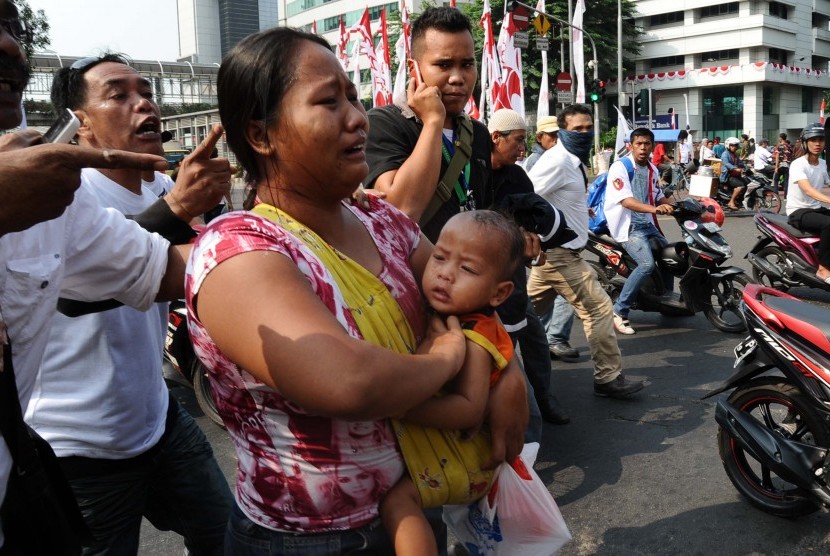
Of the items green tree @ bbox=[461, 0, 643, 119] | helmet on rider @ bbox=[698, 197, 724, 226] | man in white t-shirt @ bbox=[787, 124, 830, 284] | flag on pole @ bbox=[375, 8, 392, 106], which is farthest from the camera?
green tree @ bbox=[461, 0, 643, 119]

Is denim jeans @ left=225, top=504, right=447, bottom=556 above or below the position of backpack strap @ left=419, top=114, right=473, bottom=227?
below

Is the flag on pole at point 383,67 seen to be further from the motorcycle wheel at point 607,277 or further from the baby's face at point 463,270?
the baby's face at point 463,270

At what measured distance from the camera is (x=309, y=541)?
133cm

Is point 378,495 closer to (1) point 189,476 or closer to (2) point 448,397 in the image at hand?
(2) point 448,397

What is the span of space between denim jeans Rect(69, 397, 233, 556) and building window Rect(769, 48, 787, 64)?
53936 mm

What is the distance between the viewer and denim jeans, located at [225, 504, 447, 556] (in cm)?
133

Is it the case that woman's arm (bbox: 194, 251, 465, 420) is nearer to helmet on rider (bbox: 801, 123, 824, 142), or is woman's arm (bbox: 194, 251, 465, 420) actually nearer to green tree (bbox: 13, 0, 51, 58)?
green tree (bbox: 13, 0, 51, 58)

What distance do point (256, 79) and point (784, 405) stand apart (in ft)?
8.98

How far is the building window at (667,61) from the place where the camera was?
50.1m

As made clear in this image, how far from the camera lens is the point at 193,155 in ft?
5.75

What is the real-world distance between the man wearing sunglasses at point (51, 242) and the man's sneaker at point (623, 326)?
16.7ft

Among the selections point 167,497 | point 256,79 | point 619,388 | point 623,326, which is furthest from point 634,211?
point 256,79

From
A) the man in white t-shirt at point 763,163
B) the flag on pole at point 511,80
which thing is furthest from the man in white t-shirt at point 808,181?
the man in white t-shirt at point 763,163

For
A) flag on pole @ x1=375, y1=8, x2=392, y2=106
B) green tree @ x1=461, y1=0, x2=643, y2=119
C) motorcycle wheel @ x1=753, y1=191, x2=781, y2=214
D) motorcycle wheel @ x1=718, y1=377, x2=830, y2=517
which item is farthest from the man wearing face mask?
green tree @ x1=461, y1=0, x2=643, y2=119
